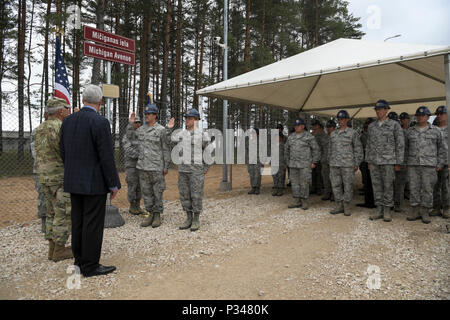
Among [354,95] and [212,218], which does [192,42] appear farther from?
[212,218]

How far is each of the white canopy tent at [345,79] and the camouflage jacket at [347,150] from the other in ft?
4.09

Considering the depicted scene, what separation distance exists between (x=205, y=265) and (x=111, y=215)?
8.14ft

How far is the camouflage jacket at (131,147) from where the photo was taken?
5445 millimetres

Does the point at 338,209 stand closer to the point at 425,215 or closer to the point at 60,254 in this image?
the point at 425,215

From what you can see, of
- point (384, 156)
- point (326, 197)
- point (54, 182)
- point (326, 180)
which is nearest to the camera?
point (54, 182)

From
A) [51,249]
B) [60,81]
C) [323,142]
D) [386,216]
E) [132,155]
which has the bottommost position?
[51,249]

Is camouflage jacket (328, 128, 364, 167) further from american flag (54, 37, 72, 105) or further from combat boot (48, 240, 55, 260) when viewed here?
american flag (54, 37, 72, 105)

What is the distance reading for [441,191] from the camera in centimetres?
552

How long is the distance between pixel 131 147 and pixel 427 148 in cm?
A: 532

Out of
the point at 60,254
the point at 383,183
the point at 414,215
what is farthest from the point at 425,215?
the point at 60,254

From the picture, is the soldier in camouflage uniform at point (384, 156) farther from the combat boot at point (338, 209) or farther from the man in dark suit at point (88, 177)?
the man in dark suit at point (88, 177)

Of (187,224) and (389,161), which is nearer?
(187,224)

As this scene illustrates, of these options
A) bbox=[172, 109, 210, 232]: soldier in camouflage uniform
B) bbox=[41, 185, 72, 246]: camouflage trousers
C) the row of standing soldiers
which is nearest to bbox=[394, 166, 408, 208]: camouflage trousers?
the row of standing soldiers

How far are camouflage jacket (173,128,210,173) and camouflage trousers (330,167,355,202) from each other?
2.70m
